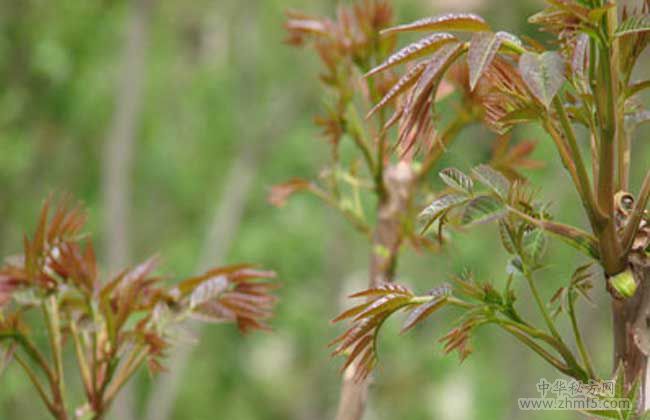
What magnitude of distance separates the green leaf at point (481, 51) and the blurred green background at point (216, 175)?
86.1 inches

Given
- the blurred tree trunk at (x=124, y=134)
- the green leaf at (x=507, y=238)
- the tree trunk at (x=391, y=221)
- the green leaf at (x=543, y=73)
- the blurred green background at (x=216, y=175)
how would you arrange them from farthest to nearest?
the blurred green background at (x=216, y=175)
the blurred tree trunk at (x=124, y=134)
the tree trunk at (x=391, y=221)
the green leaf at (x=507, y=238)
the green leaf at (x=543, y=73)

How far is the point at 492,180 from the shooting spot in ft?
1.87

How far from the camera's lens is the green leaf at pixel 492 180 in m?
0.57

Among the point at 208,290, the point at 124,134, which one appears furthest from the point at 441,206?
the point at 124,134

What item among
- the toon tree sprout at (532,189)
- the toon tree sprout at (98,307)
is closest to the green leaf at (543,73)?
the toon tree sprout at (532,189)

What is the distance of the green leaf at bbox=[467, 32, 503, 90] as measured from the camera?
0.52 metres

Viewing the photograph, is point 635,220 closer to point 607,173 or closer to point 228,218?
point 607,173

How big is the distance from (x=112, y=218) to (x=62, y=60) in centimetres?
66

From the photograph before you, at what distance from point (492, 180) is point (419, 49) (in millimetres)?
98

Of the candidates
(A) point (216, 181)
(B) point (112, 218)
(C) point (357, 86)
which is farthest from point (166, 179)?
(C) point (357, 86)

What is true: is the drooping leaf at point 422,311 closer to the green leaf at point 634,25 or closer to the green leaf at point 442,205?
the green leaf at point 442,205

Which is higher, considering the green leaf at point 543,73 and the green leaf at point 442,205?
the green leaf at point 543,73

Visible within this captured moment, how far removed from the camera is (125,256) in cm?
289

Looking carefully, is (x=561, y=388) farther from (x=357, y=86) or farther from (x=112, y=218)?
(x=112, y=218)
